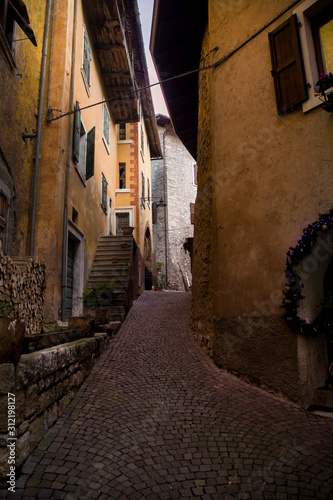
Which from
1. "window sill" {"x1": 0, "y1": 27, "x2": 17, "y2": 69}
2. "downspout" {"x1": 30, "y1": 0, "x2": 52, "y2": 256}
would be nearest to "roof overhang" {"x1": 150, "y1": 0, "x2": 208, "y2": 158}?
"downspout" {"x1": 30, "y1": 0, "x2": 52, "y2": 256}

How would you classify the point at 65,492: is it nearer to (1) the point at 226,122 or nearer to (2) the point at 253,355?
(2) the point at 253,355

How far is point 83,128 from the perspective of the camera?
10008 millimetres

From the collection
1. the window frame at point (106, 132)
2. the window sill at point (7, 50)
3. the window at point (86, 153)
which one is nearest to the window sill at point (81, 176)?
the window at point (86, 153)

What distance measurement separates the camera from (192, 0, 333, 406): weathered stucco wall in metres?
4.25

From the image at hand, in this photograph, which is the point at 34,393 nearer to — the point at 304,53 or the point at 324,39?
the point at 304,53

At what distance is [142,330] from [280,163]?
452 cm

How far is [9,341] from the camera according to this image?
7.97ft

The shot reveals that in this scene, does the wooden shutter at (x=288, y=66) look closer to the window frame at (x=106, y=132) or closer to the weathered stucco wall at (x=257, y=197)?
the weathered stucco wall at (x=257, y=197)

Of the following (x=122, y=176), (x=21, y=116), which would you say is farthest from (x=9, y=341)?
(x=122, y=176)

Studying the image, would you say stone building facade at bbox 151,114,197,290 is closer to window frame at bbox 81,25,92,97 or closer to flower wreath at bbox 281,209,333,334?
window frame at bbox 81,25,92,97

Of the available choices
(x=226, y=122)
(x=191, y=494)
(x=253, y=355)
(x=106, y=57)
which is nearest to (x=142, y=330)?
(x=253, y=355)

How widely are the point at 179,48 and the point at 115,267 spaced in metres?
6.02

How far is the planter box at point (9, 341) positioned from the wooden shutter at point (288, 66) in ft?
14.0

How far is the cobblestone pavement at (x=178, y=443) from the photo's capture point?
2467mm
